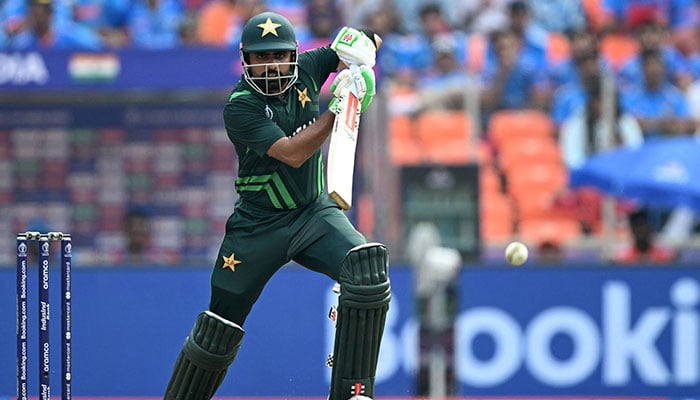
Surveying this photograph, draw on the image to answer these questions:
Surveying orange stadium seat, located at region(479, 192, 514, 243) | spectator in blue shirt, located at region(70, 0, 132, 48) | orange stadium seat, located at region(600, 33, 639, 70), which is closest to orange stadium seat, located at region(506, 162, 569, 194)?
orange stadium seat, located at region(479, 192, 514, 243)

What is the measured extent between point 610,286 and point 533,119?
10.7 ft

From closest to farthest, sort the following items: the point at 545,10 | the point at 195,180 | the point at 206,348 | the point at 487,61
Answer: the point at 206,348 → the point at 195,180 → the point at 487,61 → the point at 545,10

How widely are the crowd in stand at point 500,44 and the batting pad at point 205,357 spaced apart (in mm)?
5978

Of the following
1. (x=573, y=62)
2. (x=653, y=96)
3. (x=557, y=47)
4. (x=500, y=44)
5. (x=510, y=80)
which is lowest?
(x=653, y=96)

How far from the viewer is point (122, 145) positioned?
10.9m

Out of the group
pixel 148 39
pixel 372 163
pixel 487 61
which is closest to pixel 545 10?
pixel 487 61

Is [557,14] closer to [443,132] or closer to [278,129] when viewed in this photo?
[443,132]

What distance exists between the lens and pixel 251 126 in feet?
19.6

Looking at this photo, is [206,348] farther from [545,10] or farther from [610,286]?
[545,10]

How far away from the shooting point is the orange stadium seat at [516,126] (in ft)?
42.8

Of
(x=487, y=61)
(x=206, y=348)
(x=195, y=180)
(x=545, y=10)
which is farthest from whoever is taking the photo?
(x=545, y=10)

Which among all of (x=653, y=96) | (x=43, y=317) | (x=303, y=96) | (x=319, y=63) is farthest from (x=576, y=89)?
(x=43, y=317)

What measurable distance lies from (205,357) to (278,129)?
102 centimetres

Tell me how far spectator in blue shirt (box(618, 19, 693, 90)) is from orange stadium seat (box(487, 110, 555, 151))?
99cm
